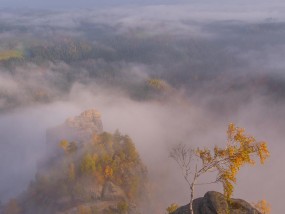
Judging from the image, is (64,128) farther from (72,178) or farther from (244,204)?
(244,204)

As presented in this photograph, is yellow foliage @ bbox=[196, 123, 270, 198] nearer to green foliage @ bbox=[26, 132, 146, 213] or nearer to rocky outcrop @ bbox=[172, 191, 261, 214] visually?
rocky outcrop @ bbox=[172, 191, 261, 214]

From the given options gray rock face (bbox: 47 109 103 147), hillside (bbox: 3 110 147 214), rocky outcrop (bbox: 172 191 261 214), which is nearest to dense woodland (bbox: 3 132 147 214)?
hillside (bbox: 3 110 147 214)

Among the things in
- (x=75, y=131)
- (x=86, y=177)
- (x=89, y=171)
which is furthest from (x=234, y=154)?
(x=75, y=131)

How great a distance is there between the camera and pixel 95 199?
119m

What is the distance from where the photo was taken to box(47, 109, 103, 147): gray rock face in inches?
5684

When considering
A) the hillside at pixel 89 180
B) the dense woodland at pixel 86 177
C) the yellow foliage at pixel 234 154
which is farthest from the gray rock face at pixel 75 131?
the yellow foliage at pixel 234 154

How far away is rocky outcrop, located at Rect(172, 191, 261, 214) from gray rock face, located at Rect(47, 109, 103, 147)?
10083 centimetres

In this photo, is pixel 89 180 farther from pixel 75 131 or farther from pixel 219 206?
pixel 219 206

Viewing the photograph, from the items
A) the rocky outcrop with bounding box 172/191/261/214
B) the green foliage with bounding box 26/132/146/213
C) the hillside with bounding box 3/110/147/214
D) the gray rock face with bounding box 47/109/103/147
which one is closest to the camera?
the rocky outcrop with bounding box 172/191/261/214

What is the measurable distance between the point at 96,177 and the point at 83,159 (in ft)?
29.3

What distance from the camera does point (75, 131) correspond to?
147 meters

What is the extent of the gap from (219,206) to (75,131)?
360ft

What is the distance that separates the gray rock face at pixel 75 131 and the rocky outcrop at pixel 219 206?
101m

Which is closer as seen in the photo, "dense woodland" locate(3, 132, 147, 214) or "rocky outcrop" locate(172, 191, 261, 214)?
"rocky outcrop" locate(172, 191, 261, 214)
